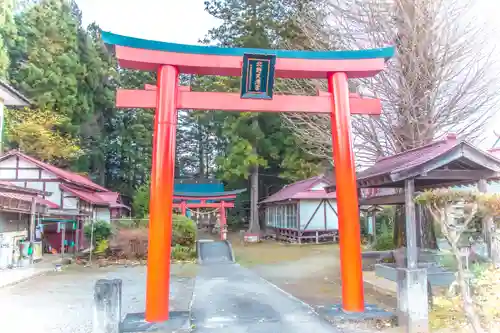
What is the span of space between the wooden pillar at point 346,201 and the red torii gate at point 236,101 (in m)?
0.02

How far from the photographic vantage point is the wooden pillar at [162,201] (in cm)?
626

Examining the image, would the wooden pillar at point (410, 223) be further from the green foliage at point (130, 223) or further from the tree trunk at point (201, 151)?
the tree trunk at point (201, 151)

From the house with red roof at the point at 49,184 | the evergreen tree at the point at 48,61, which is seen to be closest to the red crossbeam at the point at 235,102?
the house with red roof at the point at 49,184

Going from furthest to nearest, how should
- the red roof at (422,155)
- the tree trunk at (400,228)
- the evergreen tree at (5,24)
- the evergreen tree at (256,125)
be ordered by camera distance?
the evergreen tree at (256,125), the evergreen tree at (5,24), the tree trunk at (400,228), the red roof at (422,155)

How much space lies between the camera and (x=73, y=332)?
21.2ft

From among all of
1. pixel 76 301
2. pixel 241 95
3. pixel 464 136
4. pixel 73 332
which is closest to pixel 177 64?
pixel 241 95

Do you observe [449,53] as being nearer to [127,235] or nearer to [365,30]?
[365,30]

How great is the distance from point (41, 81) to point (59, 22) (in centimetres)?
550

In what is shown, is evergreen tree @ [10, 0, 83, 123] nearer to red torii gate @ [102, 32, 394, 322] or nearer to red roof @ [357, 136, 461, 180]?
red torii gate @ [102, 32, 394, 322]

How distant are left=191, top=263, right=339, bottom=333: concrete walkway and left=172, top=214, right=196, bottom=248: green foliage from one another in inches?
240

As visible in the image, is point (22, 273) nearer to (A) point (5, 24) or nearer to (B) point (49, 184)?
(B) point (49, 184)

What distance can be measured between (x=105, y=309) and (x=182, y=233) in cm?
1152

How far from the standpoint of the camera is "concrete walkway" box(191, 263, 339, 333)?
248 inches

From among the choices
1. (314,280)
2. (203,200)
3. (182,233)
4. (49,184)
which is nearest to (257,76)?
(314,280)
